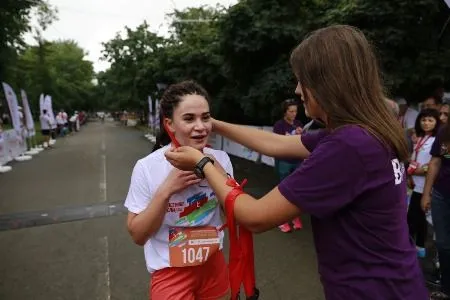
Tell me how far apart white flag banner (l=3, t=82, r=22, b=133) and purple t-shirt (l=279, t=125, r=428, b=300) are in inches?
593

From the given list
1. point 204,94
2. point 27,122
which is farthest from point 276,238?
point 27,122

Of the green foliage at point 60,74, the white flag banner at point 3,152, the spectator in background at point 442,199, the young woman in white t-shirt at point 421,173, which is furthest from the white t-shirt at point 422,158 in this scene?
the green foliage at point 60,74

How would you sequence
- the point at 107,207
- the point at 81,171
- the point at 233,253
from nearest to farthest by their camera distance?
the point at 233,253, the point at 107,207, the point at 81,171

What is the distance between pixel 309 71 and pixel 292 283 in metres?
3.16

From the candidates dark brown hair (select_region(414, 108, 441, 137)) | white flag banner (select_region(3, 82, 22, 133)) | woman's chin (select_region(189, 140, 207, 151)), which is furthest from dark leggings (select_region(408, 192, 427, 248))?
white flag banner (select_region(3, 82, 22, 133))

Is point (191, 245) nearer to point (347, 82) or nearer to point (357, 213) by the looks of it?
point (357, 213)

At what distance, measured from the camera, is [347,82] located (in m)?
1.37

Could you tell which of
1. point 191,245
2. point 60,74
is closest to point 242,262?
point 191,245

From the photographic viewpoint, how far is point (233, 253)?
5.85 ft

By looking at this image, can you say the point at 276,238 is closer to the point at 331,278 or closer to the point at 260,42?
the point at 331,278

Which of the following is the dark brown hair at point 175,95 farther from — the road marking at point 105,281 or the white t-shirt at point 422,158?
the white t-shirt at point 422,158

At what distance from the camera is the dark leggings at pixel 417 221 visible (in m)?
4.56

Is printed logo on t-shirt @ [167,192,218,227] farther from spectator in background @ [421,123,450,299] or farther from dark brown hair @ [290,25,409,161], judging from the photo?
spectator in background @ [421,123,450,299]

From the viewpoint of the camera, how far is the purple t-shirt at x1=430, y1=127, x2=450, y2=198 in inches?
136
